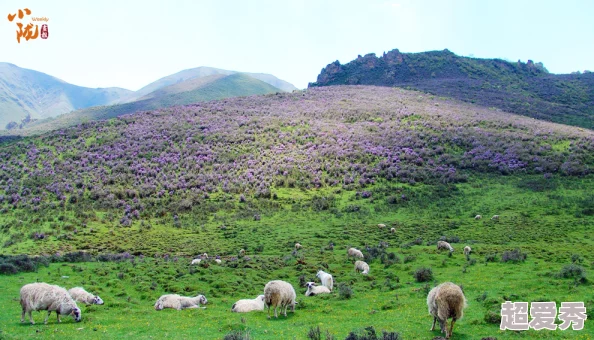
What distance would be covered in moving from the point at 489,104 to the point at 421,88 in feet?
71.3

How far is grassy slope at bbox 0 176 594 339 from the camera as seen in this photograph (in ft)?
42.7

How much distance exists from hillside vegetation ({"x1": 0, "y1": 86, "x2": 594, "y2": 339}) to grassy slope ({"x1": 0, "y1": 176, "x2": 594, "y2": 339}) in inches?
5.4

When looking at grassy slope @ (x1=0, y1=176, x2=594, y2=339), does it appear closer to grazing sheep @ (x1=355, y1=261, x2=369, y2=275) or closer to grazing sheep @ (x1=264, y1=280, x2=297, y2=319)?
grazing sheep @ (x1=355, y1=261, x2=369, y2=275)

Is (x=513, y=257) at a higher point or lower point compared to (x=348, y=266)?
higher

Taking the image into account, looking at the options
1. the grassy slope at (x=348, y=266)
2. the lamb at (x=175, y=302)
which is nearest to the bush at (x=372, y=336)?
the grassy slope at (x=348, y=266)

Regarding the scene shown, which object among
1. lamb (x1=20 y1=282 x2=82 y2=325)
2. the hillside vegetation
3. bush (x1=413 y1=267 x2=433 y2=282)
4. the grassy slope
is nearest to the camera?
lamb (x1=20 y1=282 x2=82 y2=325)

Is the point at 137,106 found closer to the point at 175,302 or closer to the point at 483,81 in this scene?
the point at 483,81

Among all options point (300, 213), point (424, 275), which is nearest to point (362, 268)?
point (424, 275)

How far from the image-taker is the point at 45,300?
504 inches

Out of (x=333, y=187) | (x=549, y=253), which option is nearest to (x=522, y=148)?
(x=333, y=187)

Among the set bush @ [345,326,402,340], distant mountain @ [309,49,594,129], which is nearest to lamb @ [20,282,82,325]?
bush @ [345,326,402,340]

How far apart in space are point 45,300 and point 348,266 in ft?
57.1

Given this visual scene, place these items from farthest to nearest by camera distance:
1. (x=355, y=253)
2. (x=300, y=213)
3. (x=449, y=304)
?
(x=300, y=213), (x=355, y=253), (x=449, y=304)

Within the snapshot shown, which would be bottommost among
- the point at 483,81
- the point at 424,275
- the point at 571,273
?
the point at 424,275
